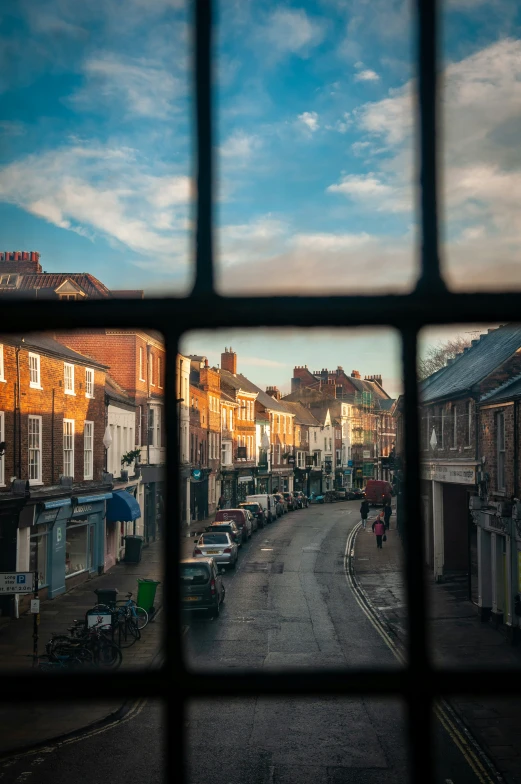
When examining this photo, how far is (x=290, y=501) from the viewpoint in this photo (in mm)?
50656

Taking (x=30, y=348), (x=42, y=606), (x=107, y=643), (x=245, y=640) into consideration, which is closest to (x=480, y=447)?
(x=245, y=640)

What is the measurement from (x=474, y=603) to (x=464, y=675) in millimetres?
16755

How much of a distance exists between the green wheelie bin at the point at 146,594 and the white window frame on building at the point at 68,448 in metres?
4.47

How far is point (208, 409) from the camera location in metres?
38.5

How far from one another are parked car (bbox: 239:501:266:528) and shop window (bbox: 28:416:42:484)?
20.1 metres

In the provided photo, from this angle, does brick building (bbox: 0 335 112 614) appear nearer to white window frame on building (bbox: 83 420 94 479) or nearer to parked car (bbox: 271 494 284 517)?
white window frame on building (bbox: 83 420 94 479)

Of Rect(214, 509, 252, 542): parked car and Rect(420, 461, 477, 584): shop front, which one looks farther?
Rect(214, 509, 252, 542): parked car

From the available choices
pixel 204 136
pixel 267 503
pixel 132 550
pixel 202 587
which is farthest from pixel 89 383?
pixel 267 503

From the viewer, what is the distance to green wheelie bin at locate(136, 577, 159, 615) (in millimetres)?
16438

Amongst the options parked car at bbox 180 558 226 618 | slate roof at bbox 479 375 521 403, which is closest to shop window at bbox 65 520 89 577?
parked car at bbox 180 558 226 618

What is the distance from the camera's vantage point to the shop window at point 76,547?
20523mm

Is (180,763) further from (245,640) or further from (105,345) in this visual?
(105,345)

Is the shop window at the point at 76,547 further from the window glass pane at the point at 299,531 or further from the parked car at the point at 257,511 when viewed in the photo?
the parked car at the point at 257,511

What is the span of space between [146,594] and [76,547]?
19.1 ft
